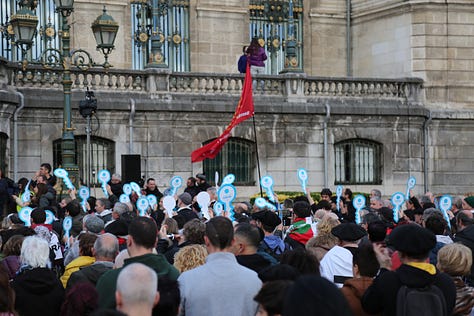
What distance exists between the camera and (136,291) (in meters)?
5.56

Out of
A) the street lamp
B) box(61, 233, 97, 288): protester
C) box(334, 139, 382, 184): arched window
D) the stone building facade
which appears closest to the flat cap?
box(61, 233, 97, 288): protester

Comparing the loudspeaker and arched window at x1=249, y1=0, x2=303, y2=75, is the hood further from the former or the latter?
arched window at x1=249, y1=0, x2=303, y2=75

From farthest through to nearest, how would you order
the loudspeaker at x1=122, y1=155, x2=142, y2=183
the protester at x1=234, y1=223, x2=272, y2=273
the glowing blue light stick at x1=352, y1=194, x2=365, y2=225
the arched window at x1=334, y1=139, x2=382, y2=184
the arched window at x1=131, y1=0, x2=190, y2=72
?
the arched window at x1=131, y1=0, x2=190, y2=72 < the arched window at x1=334, y1=139, x2=382, y2=184 < the loudspeaker at x1=122, y1=155, x2=142, y2=183 < the glowing blue light stick at x1=352, y1=194, x2=365, y2=225 < the protester at x1=234, y1=223, x2=272, y2=273

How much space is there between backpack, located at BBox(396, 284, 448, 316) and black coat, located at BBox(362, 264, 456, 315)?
50 mm

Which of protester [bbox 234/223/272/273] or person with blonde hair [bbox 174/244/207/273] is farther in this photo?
protester [bbox 234/223/272/273]

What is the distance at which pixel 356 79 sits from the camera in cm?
2764

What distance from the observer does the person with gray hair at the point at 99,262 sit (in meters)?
7.99

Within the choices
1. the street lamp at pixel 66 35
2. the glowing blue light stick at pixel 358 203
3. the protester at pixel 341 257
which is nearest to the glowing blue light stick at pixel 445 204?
the glowing blue light stick at pixel 358 203

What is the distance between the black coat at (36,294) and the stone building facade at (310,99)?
15.2 meters

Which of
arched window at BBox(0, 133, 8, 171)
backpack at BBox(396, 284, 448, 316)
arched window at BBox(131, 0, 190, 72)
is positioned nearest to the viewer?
backpack at BBox(396, 284, 448, 316)

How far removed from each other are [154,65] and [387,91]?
6.59 m

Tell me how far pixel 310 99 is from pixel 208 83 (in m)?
2.91

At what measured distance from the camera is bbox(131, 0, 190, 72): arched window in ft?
96.6

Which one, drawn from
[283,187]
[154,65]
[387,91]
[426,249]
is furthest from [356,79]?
[426,249]
